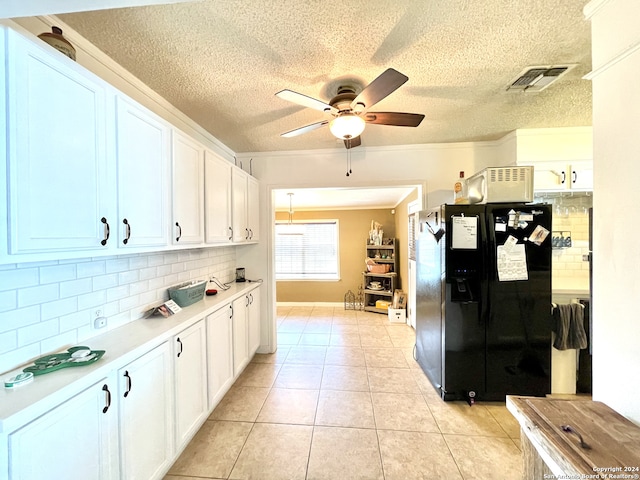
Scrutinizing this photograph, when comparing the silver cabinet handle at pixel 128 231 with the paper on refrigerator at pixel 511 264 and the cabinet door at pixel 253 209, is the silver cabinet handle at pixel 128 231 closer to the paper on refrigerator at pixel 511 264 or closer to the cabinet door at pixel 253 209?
the cabinet door at pixel 253 209

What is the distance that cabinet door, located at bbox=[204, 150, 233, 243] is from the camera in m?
2.12

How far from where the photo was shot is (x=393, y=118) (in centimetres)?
182

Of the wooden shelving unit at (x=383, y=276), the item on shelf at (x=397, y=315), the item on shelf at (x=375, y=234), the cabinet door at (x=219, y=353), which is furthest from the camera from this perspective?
the item on shelf at (x=375, y=234)

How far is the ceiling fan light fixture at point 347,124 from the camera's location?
1708 mm

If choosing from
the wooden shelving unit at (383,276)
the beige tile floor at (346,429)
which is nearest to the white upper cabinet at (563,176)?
the beige tile floor at (346,429)

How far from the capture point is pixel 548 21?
1299mm

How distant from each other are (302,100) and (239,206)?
145 cm

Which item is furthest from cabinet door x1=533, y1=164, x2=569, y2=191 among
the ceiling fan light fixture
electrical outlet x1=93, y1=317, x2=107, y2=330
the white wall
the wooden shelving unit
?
electrical outlet x1=93, y1=317, x2=107, y2=330

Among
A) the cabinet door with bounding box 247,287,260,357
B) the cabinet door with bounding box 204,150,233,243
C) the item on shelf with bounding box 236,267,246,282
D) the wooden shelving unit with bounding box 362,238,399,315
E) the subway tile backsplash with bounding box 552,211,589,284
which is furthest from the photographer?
the wooden shelving unit with bounding box 362,238,399,315

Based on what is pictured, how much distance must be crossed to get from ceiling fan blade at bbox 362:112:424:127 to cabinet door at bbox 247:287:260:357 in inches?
84.4

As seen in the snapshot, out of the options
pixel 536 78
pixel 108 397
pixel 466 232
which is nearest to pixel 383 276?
pixel 466 232

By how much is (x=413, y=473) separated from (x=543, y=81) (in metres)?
2.77

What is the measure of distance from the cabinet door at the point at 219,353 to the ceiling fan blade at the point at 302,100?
1666 mm

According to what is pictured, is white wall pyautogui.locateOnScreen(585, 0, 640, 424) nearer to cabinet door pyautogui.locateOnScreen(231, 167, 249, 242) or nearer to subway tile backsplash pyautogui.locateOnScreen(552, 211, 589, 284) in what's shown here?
subway tile backsplash pyautogui.locateOnScreen(552, 211, 589, 284)
